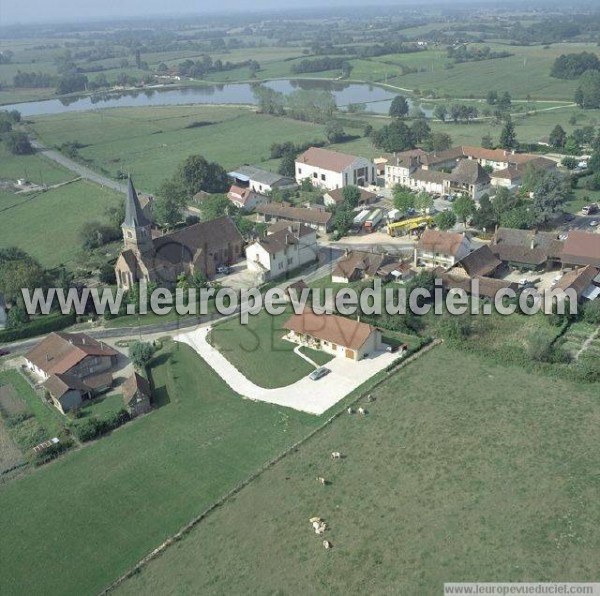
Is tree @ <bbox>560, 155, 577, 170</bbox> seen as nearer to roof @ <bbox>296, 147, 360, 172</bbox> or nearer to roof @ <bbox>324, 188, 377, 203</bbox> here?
roof @ <bbox>324, 188, 377, 203</bbox>

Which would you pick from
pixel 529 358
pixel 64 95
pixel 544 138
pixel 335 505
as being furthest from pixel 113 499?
pixel 64 95

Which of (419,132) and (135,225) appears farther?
(419,132)

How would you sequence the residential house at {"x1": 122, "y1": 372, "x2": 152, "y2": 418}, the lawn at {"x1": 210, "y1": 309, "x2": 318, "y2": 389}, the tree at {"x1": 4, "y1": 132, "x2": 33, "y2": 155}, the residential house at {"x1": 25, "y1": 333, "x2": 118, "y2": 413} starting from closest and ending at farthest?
the residential house at {"x1": 122, "y1": 372, "x2": 152, "y2": 418}
the residential house at {"x1": 25, "y1": 333, "x2": 118, "y2": 413}
the lawn at {"x1": 210, "y1": 309, "x2": 318, "y2": 389}
the tree at {"x1": 4, "y1": 132, "x2": 33, "y2": 155}

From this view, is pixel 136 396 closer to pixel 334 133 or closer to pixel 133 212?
pixel 133 212

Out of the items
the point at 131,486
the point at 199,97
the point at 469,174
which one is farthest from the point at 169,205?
the point at 199,97

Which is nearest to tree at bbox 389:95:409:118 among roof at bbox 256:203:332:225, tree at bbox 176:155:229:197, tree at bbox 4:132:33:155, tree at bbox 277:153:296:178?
tree at bbox 277:153:296:178

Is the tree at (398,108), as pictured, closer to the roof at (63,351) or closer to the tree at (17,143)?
the tree at (17,143)

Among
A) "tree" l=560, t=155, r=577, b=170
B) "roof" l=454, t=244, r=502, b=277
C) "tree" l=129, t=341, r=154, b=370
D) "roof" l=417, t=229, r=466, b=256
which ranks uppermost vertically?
"tree" l=560, t=155, r=577, b=170
